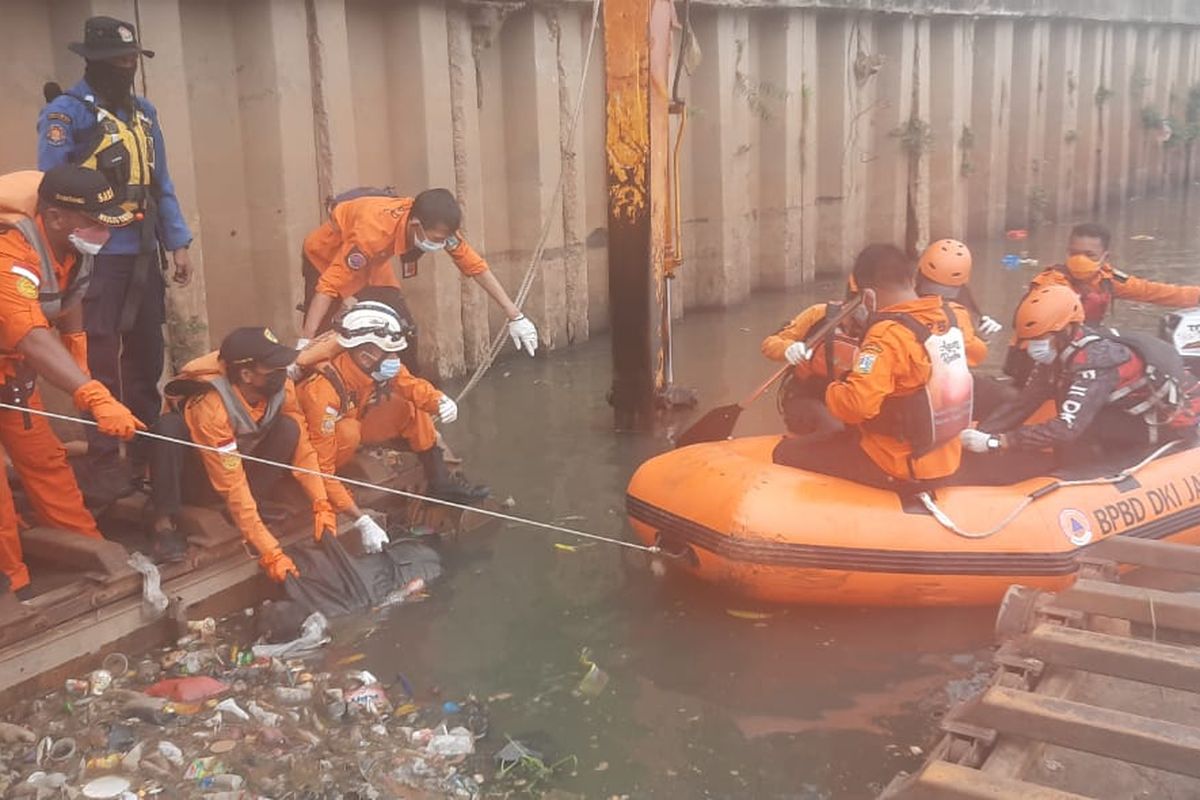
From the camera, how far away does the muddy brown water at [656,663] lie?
418cm

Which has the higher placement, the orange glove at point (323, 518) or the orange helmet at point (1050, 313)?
the orange helmet at point (1050, 313)

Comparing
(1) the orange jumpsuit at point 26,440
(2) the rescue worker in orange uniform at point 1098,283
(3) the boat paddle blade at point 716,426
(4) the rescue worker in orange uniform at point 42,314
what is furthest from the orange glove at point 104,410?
(2) the rescue worker in orange uniform at point 1098,283

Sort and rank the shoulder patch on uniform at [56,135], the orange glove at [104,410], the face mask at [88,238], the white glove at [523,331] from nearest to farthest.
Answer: the orange glove at [104,410], the face mask at [88,238], the shoulder patch on uniform at [56,135], the white glove at [523,331]

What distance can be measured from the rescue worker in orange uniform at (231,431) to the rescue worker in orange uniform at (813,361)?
89.1 inches

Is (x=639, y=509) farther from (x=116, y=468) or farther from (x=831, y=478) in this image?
(x=116, y=468)

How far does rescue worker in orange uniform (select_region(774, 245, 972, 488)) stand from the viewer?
16.3ft

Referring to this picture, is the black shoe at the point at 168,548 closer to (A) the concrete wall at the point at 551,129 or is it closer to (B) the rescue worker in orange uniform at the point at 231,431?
(B) the rescue worker in orange uniform at the point at 231,431

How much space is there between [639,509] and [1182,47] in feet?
65.7

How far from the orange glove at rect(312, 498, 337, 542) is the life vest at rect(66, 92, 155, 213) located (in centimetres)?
152

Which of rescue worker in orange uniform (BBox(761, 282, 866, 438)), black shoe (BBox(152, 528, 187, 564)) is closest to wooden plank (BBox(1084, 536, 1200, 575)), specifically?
rescue worker in orange uniform (BBox(761, 282, 866, 438))

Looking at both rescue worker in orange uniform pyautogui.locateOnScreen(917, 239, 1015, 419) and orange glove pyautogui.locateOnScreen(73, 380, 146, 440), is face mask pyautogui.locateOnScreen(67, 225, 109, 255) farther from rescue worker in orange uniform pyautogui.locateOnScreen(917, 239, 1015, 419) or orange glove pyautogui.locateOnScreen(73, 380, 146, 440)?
rescue worker in orange uniform pyautogui.locateOnScreen(917, 239, 1015, 419)

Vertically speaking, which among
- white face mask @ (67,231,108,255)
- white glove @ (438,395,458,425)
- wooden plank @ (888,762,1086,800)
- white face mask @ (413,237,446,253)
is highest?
white face mask @ (67,231,108,255)

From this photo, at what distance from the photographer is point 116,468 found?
543cm

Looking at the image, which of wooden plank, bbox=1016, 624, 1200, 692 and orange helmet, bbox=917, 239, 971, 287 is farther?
orange helmet, bbox=917, 239, 971, 287
